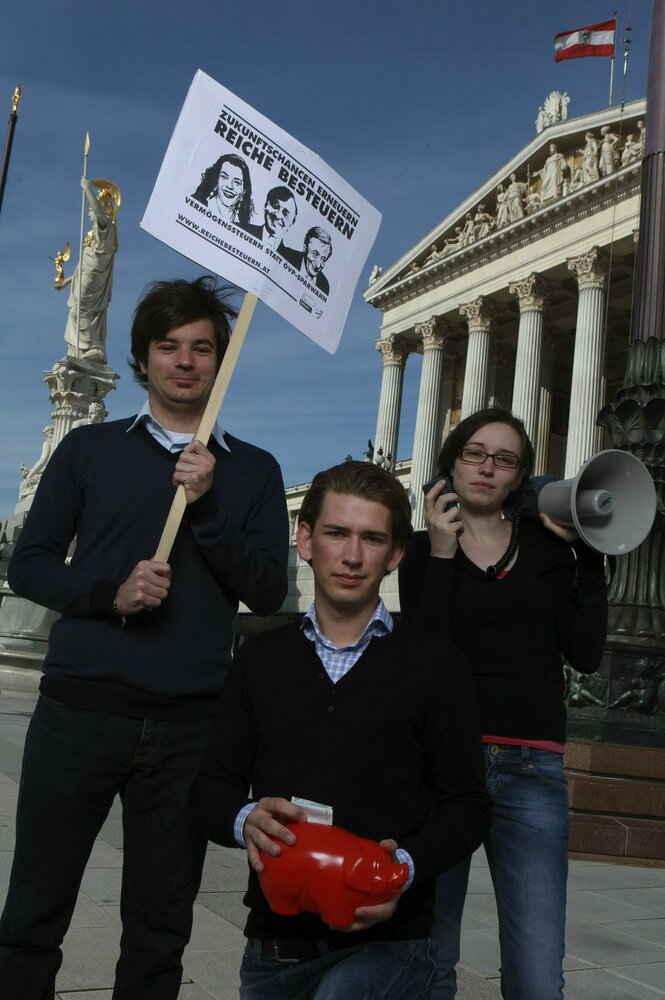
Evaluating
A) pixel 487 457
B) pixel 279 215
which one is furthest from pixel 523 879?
pixel 279 215

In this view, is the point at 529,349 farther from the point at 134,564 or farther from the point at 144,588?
the point at 144,588

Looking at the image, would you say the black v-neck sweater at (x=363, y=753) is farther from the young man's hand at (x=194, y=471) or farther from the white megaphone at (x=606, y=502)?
the white megaphone at (x=606, y=502)

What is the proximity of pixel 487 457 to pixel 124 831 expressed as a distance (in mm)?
1445

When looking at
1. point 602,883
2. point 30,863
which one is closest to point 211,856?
point 602,883

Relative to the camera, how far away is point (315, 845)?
1797mm

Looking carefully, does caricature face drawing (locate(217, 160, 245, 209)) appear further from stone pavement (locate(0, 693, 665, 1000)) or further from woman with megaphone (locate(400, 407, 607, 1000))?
stone pavement (locate(0, 693, 665, 1000))

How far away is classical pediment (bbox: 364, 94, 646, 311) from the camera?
38750 millimetres

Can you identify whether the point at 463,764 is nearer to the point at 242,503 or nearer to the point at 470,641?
the point at 470,641

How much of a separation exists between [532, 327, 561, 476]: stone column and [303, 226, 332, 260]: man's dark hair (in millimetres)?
37719

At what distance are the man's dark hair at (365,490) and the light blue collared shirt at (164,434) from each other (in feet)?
1.86

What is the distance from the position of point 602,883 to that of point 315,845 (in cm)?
553

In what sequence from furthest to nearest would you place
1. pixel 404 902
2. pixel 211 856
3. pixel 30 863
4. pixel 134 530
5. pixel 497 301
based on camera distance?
1. pixel 497 301
2. pixel 211 856
3. pixel 134 530
4. pixel 30 863
5. pixel 404 902

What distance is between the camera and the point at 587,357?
121 ft

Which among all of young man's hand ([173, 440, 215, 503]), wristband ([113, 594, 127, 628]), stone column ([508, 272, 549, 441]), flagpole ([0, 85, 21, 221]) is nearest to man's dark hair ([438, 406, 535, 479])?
young man's hand ([173, 440, 215, 503])
